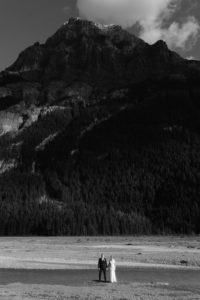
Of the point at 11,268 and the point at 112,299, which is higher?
the point at 11,268

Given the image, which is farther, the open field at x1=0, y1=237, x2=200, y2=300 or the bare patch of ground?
the open field at x1=0, y1=237, x2=200, y2=300

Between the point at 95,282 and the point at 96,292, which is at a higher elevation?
the point at 95,282

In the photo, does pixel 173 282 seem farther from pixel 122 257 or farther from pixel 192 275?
pixel 122 257

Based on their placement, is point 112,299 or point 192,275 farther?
point 192,275

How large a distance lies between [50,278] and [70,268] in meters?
12.7

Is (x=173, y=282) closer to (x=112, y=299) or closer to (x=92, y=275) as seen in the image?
(x=92, y=275)

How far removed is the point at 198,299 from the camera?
3706 centimetres

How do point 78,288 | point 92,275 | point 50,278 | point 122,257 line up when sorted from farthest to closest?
point 122,257, point 92,275, point 50,278, point 78,288

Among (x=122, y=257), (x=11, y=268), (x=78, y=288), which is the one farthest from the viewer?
(x=122, y=257)

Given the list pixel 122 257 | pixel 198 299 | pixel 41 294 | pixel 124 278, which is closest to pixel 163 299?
pixel 198 299

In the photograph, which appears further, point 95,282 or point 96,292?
point 95,282

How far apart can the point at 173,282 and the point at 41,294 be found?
15788 mm

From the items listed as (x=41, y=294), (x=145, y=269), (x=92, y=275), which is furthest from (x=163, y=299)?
(x=145, y=269)

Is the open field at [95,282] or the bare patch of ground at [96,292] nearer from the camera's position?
the bare patch of ground at [96,292]
